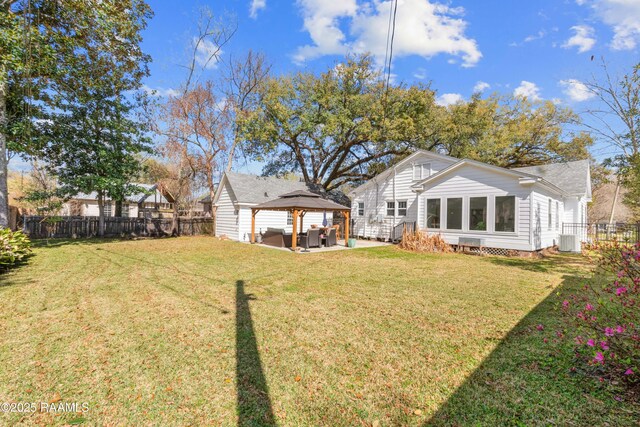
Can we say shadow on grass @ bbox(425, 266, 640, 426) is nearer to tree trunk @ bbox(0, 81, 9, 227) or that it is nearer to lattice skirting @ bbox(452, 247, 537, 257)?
lattice skirting @ bbox(452, 247, 537, 257)

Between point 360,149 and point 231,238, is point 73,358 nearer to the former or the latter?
point 231,238

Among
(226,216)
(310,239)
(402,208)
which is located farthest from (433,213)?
(226,216)

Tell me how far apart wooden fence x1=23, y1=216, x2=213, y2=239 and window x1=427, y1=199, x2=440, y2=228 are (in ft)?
48.1

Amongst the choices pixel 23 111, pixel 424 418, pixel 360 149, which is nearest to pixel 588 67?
pixel 360 149

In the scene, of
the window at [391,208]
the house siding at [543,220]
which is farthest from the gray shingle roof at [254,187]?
the house siding at [543,220]

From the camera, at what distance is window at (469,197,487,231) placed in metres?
11.6

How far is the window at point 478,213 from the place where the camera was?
11.6 m

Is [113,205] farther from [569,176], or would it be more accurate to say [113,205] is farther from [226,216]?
[569,176]

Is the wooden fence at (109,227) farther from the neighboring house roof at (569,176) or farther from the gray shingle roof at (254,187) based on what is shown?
the neighboring house roof at (569,176)

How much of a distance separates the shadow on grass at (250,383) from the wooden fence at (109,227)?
13.2 meters

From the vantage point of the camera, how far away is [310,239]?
40.9ft

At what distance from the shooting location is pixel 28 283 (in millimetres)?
5828

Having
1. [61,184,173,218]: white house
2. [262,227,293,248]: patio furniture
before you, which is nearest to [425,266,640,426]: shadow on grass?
[262,227,293,248]: patio furniture

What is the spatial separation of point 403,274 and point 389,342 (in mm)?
4192
